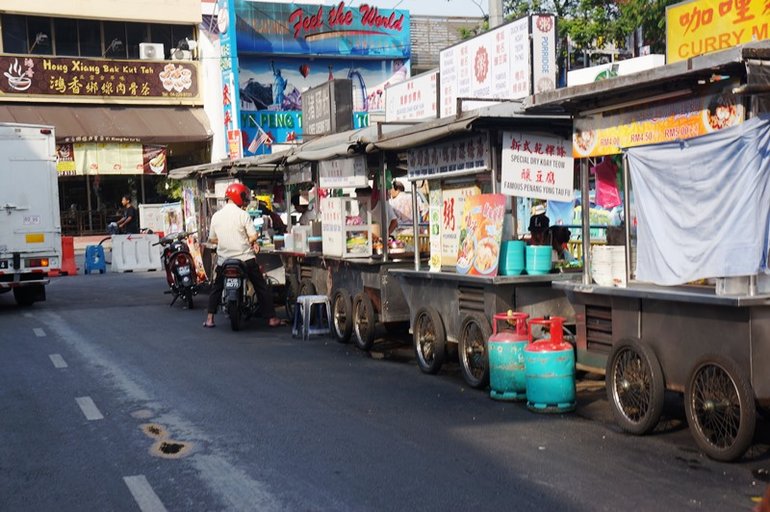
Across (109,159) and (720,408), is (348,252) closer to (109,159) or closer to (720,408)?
(720,408)

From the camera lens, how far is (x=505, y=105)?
9.47 m

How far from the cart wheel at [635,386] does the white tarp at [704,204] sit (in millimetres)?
586

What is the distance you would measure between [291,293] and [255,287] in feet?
3.68

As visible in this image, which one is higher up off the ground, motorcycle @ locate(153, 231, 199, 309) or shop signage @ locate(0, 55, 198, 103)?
shop signage @ locate(0, 55, 198, 103)

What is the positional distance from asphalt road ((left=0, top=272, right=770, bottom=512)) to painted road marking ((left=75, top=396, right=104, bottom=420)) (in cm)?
2

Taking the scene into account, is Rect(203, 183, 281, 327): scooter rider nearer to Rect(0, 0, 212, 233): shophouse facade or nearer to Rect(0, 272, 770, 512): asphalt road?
Rect(0, 272, 770, 512): asphalt road

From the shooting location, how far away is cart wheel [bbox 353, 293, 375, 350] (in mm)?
12227

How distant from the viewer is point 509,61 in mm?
14461

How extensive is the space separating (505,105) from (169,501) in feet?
16.8

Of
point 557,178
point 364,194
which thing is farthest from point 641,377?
point 364,194

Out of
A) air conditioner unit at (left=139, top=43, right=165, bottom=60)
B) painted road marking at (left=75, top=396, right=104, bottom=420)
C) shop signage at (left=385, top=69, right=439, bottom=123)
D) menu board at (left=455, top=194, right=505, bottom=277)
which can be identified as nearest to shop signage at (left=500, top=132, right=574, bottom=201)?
menu board at (left=455, top=194, right=505, bottom=277)

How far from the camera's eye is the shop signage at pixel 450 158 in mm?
9992

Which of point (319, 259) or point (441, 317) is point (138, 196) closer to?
point (319, 259)

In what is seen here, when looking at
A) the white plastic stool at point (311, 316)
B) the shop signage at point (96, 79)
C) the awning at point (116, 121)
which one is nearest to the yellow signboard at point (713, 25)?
the white plastic stool at point (311, 316)
